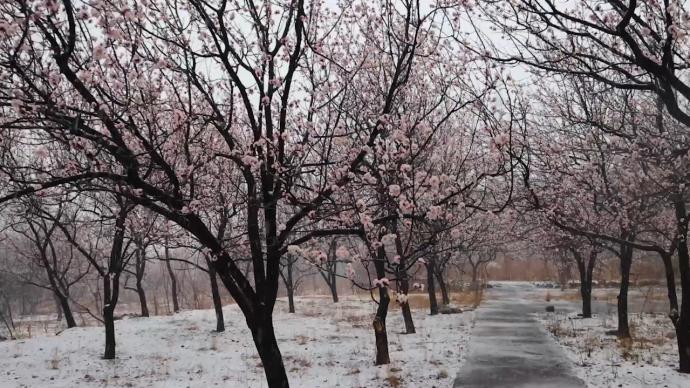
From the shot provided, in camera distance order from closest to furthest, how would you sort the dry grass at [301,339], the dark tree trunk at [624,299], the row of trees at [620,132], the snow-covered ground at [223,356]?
1. the row of trees at [620,132]
2. the snow-covered ground at [223,356]
3. the dark tree trunk at [624,299]
4. the dry grass at [301,339]

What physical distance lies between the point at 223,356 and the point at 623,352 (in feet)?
33.9

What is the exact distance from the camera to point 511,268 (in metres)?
55.5

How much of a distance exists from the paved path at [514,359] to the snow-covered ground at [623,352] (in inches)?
15.7

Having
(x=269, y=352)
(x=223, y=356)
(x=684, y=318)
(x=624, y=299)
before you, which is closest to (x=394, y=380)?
(x=269, y=352)

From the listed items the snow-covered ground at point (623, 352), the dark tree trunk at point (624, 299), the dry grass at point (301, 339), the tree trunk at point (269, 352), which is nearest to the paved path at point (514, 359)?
the snow-covered ground at point (623, 352)

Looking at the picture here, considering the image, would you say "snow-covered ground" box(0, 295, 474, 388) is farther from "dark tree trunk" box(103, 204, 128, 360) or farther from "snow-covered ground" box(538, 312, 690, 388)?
"snow-covered ground" box(538, 312, 690, 388)

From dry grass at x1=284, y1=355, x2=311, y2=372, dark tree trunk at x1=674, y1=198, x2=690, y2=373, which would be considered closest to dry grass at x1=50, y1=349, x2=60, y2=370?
dry grass at x1=284, y1=355, x2=311, y2=372

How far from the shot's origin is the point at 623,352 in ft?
41.9

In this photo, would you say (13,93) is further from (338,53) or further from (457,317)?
(457,317)

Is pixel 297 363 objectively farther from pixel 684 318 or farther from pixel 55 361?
pixel 684 318

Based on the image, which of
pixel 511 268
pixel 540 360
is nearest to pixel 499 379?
pixel 540 360

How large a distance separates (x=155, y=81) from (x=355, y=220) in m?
4.12

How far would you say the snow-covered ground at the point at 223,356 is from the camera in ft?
37.0

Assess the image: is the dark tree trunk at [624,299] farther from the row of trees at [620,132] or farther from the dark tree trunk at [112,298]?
the dark tree trunk at [112,298]
